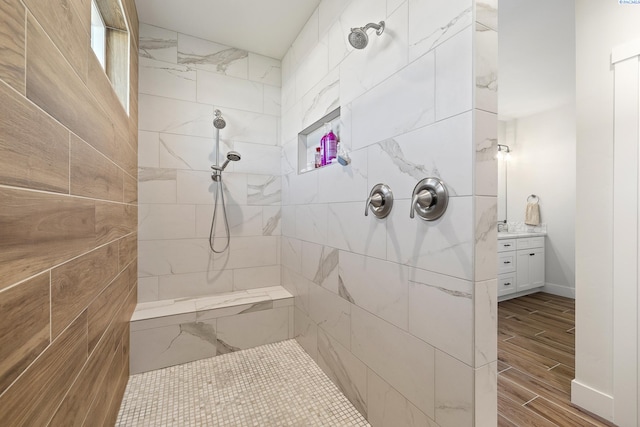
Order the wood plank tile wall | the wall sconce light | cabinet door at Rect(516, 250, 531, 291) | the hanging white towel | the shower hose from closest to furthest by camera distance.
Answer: the wood plank tile wall
the shower hose
cabinet door at Rect(516, 250, 531, 291)
the hanging white towel
the wall sconce light

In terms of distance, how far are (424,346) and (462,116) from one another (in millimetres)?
855

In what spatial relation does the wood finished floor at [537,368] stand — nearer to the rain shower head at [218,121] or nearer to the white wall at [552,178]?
the white wall at [552,178]

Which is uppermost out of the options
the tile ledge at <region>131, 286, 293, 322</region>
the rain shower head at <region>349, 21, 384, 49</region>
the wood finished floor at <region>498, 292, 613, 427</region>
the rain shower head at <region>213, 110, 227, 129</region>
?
the rain shower head at <region>349, 21, 384, 49</region>

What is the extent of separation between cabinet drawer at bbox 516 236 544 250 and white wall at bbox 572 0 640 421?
2.29m

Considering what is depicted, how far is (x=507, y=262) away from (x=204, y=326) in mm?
3546

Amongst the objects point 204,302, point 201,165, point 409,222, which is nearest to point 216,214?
point 201,165

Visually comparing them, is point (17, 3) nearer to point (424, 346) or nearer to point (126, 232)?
point (126, 232)

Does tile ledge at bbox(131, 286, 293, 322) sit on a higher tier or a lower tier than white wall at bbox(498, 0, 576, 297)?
lower

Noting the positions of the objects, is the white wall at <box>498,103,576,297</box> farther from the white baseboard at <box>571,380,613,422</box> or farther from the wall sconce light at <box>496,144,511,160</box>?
the white baseboard at <box>571,380,613,422</box>

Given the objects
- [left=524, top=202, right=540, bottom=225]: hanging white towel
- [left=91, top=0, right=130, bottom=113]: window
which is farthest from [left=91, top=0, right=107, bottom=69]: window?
[left=524, top=202, right=540, bottom=225]: hanging white towel

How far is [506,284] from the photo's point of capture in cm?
329

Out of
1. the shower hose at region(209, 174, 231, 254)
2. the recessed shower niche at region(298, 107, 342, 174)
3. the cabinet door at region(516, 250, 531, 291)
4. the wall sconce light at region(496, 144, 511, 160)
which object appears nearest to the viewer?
the recessed shower niche at region(298, 107, 342, 174)

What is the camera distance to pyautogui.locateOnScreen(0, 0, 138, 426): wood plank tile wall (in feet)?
1.65

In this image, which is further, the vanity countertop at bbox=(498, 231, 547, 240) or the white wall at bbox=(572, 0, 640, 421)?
the vanity countertop at bbox=(498, 231, 547, 240)
